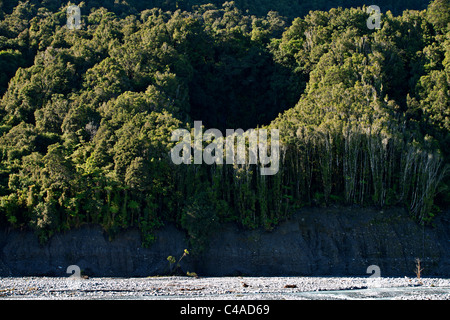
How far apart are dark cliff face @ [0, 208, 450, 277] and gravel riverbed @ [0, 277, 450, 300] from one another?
2.14m

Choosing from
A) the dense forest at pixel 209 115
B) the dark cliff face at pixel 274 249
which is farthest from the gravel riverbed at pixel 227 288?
the dense forest at pixel 209 115

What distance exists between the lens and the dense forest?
148 feet

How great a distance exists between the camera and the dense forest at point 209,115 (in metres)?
45.0

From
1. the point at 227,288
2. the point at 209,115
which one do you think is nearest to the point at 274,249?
the point at 227,288

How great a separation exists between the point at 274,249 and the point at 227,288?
299 inches

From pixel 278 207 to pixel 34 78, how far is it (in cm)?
2471

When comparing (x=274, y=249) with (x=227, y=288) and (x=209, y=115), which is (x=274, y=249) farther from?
(x=209, y=115)

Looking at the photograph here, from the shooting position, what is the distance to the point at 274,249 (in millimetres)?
45719

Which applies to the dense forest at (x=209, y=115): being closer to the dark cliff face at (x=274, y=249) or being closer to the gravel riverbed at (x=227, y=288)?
the dark cliff face at (x=274, y=249)

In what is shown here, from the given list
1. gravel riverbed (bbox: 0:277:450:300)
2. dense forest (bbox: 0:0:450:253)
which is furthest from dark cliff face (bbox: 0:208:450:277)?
gravel riverbed (bbox: 0:277:450:300)

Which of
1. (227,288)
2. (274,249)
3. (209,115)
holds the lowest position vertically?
(227,288)

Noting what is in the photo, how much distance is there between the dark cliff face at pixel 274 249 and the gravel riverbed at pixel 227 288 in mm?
2144

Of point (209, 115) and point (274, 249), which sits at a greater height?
point (209, 115)

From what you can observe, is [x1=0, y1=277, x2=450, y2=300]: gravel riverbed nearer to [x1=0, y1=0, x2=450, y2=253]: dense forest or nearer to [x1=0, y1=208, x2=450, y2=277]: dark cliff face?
[x1=0, y1=208, x2=450, y2=277]: dark cliff face
